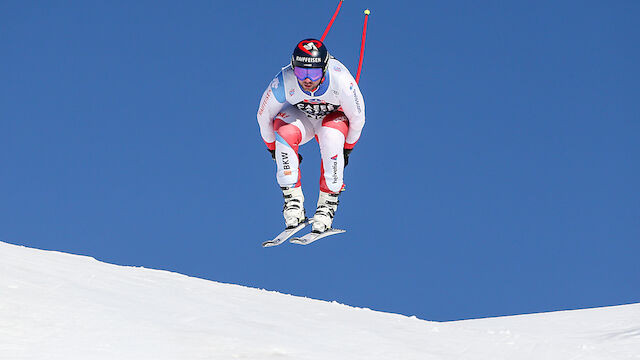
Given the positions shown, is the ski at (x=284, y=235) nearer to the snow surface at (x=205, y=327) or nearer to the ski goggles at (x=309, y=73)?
the snow surface at (x=205, y=327)

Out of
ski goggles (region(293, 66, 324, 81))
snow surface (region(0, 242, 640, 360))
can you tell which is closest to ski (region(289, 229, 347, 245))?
snow surface (region(0, 242, 640, 360))

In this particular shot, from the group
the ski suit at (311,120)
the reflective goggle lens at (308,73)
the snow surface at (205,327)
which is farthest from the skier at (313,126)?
the snow surface at (205,327)

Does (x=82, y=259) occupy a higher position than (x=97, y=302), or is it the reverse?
(x=82, y=259)

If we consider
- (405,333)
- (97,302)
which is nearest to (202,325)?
(97,302)

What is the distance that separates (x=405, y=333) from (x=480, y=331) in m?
0.86

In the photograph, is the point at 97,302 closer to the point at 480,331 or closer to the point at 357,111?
the point at 480,331

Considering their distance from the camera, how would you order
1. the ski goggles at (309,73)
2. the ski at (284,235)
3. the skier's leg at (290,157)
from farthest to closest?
the skier's leg at (290,157), the ski at (284,235), the ski goggles at (309,73)

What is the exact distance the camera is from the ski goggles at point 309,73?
10.7 metres

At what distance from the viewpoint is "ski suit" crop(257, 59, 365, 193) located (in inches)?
441

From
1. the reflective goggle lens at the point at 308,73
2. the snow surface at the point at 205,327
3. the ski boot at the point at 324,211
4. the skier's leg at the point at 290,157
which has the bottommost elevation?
the snow surface at the point at 205,327

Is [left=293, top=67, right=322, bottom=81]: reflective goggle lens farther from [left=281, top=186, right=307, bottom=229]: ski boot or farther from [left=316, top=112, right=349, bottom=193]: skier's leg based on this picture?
[left=281, top=186, right=307, bottom=229]: ski boot

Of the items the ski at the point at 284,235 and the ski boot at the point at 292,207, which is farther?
the ski boot at the point at 292,207

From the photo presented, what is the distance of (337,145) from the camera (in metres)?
11.5

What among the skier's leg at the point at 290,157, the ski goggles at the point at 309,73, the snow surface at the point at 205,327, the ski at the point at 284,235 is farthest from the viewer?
the skier's leg at the point at 290,157
